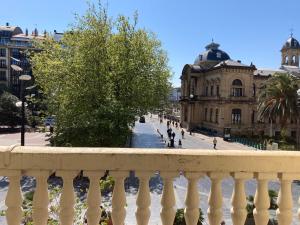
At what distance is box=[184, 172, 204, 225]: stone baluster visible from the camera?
8.88 feet

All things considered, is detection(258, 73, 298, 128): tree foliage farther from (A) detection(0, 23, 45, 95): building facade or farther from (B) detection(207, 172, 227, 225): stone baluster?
(A) detection(0, 23, 45, 95): building facade

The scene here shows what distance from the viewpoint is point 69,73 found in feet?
72.8

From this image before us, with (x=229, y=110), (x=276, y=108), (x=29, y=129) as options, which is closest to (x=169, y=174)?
(x=276, y=108)

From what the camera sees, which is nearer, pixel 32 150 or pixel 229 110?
pixel 32 150

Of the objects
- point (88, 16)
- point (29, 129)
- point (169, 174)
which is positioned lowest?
point (29, 129)

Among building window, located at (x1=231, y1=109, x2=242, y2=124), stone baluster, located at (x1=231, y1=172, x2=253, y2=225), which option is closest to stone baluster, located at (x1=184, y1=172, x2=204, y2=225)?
stone baluster, located at (x1=231, y1=172, x2=253, y2=225)

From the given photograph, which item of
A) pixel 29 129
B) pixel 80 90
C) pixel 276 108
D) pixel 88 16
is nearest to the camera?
pixel 80 90

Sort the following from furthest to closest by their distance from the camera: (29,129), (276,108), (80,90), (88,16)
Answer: (29,129) < (276,108) < (88,16) < (80,90)

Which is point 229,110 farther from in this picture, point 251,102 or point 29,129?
point 29,129

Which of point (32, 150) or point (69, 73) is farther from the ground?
point (69, 73)

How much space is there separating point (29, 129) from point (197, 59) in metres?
42.2

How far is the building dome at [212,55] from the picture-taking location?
73.0m

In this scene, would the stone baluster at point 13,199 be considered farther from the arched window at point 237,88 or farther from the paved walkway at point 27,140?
the arched window at point 237,88

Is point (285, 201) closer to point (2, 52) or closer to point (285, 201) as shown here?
point (285, 201)
